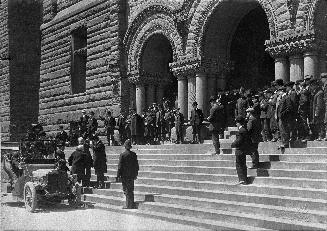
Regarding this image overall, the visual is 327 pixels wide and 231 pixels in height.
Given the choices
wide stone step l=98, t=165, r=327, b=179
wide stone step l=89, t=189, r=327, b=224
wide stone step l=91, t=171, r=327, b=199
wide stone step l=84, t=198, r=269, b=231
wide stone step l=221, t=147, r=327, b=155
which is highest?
wide stone step l=221, t=147, r=327, b=155

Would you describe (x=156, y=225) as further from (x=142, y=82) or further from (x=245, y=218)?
(x=142, y=82)

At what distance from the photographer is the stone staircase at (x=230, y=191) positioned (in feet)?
27.9

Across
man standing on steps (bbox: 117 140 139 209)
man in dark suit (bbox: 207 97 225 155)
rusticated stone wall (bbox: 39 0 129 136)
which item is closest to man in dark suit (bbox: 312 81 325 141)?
man in dark suit (bbox: 207 97 225 155)

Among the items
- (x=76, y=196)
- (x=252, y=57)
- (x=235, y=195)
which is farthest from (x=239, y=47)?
(x=235, y=195)

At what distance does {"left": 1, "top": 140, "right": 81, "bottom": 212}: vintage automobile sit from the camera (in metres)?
11.8

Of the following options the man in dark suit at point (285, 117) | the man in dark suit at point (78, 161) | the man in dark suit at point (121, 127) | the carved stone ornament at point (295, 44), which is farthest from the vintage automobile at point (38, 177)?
the carved stone ornament at point (295, 44)

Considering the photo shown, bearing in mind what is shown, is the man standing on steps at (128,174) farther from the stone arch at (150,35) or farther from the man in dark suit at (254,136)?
the stone arch at (150,35)

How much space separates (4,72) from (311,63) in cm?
2220

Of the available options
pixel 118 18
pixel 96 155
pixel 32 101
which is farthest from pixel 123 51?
pixel 32 101

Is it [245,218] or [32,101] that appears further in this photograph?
[32,101]

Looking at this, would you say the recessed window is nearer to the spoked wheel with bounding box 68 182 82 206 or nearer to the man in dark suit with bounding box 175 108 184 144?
the man in dark suit with bounding box 175 108 184 144

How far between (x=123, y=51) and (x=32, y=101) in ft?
37.9

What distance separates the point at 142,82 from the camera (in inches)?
858

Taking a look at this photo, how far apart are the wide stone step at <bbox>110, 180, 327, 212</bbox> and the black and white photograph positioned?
3 cm
